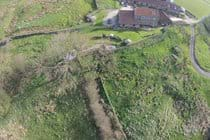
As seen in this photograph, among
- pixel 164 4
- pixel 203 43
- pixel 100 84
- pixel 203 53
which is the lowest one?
pixel 100 84

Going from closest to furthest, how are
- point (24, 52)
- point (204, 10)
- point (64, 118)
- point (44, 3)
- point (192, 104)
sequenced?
1. point (64, 118)
2. point (192, 104)
3. point (24, 52)
4. point (44, 3)
5. point (204, 10)

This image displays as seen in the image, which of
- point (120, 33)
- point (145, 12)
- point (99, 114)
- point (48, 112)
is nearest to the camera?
point (99, 114)

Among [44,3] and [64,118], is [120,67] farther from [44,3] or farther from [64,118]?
[44,3]

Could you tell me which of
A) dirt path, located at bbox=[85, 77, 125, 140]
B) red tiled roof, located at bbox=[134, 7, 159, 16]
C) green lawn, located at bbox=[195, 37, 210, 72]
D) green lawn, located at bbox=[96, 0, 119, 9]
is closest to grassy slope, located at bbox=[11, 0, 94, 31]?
green lawn, located at bbox=[96, 0, 119, 9]

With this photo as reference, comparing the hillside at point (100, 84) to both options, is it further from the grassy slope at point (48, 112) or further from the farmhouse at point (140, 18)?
the farmhouse at point (140, 18)

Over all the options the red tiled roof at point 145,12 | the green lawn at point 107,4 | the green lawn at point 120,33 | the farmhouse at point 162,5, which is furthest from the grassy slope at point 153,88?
the green lawn at point 107,4

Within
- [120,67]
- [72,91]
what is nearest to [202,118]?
[120,67]

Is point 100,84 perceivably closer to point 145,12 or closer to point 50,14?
point 145,12

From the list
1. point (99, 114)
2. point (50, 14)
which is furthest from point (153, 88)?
point (50, 14)
